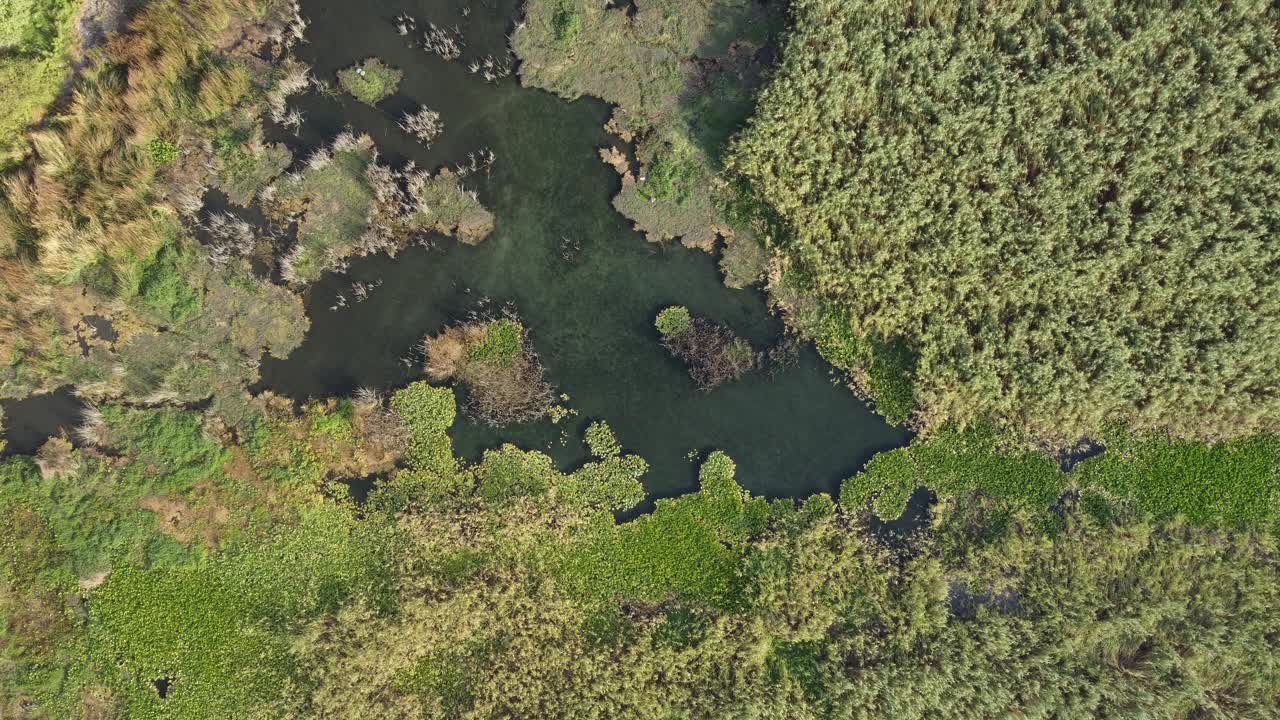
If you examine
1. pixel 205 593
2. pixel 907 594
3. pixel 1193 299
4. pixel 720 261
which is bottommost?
pixel 907 594

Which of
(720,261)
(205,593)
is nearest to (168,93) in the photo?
(205,593)

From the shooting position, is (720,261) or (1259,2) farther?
(720,261)

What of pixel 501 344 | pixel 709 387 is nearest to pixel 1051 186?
pixel 709 387

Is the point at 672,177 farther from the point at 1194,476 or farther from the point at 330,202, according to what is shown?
the point at 1194,476

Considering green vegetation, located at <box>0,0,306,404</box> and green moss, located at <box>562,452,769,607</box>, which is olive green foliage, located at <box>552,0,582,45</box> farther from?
green moss, located at <box>562,452,769,607</box>

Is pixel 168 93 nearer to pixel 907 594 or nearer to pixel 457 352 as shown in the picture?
pixel 457 352

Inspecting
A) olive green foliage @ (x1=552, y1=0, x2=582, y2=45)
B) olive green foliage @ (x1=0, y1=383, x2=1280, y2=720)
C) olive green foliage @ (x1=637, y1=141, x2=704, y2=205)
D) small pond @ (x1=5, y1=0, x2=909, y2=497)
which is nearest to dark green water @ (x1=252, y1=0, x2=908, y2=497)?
small pond @ (x1=5, y1=0, x2=909, y2=497)
